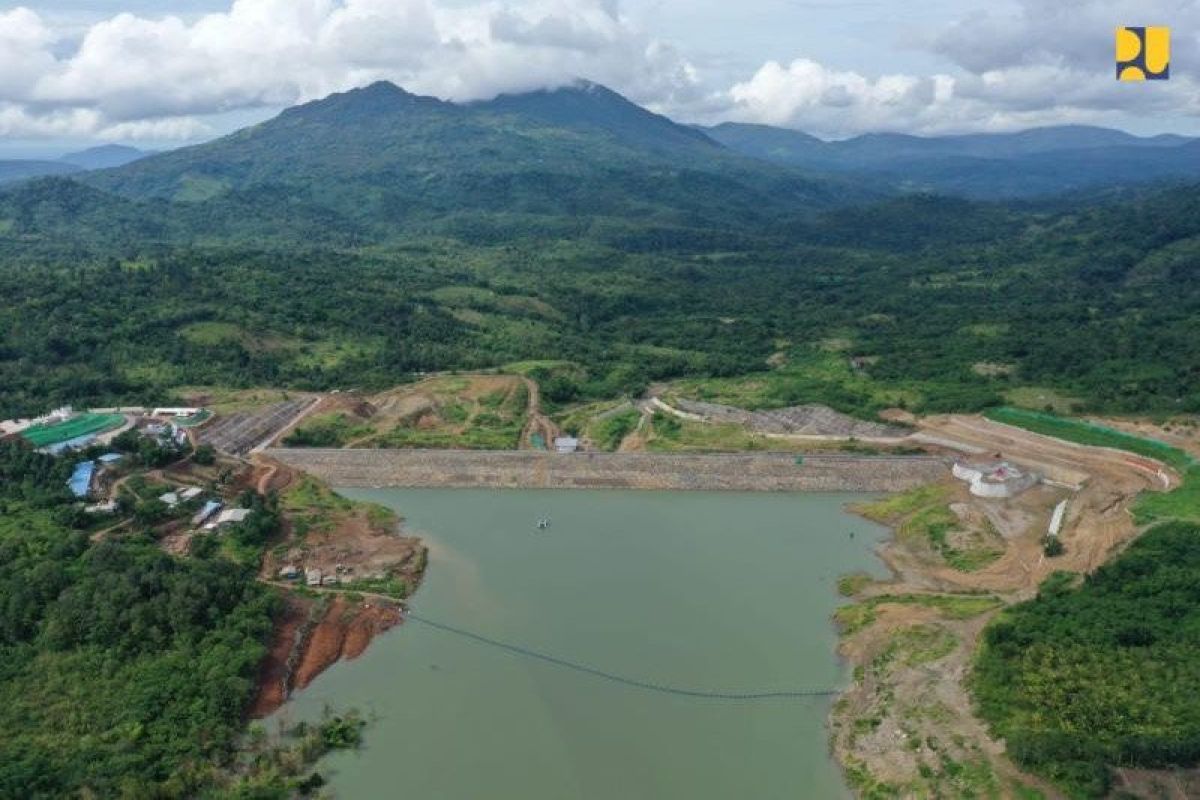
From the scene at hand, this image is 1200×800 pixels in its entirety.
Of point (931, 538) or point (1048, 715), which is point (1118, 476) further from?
point (1048, 715)

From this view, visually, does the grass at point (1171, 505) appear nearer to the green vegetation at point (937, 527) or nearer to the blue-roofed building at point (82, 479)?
the green vegetation at point (937, 527)

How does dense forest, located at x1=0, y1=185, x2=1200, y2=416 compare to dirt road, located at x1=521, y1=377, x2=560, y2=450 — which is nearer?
dirt road, located at x1=521, y1=377, x2=560, y2=450

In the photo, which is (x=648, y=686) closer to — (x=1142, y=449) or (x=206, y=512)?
(x=206, y=512)

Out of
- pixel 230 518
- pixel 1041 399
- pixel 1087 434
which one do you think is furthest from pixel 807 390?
pixel 230 518

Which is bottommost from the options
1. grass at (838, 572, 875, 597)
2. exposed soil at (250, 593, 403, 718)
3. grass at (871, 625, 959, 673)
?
grass at (838, 572, 875, 597)

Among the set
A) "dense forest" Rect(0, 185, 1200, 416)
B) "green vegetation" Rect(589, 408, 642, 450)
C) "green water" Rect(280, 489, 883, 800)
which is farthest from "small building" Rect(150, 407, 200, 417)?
"green vegetation" Rect(589, 408, 642, 450)

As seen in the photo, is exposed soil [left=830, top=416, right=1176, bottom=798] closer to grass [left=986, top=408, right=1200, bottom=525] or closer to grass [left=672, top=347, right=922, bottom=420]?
grass [left=986, top=408, right=1200, bottom=525]

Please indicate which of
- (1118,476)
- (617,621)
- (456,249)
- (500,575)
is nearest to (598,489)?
(500,575)
